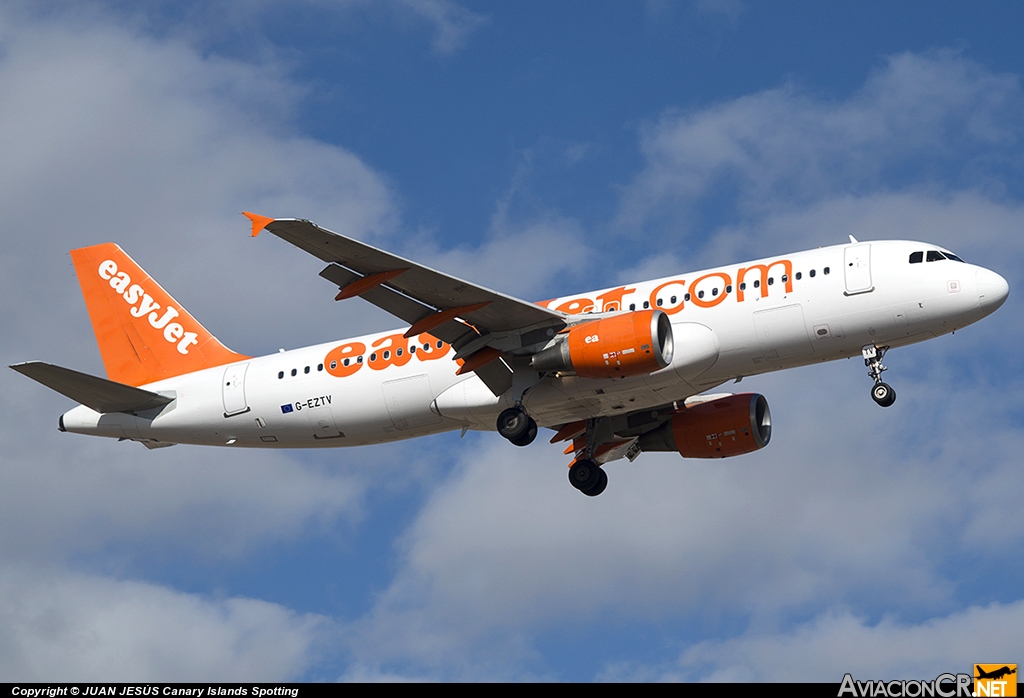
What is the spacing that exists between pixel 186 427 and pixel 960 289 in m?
23.2

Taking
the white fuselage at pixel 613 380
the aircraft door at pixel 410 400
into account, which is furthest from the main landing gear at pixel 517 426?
the aircraft door at pixel 410 400

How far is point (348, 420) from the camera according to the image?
123ft

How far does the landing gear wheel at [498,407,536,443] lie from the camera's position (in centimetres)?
3528

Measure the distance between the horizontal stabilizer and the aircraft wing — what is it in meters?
9.71

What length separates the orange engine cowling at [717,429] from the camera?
40062mm

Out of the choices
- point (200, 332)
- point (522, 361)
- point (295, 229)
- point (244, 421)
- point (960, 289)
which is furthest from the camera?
point (200, 332)

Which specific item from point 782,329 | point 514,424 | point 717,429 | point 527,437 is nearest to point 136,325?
point 514,424

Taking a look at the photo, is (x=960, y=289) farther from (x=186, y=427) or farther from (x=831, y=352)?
(x=186, y=427)

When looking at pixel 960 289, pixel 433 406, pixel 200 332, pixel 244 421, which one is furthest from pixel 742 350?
pixel 200 332

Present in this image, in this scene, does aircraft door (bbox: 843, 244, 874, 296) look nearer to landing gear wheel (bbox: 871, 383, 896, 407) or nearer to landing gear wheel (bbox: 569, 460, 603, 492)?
Answer: landing gear wheel (bbox: 871, 383, 896, 407)

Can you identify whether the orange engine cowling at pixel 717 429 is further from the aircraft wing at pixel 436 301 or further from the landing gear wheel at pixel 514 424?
the aircraft wing at pixel 436 301

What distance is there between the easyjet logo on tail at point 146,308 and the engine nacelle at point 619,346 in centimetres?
1441

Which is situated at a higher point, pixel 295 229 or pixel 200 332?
pixel 200 332

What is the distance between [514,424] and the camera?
35.4 meters
